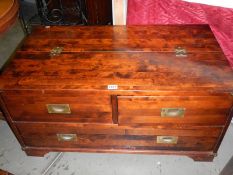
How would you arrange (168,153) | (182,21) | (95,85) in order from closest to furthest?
(95,85), (168,153), (182,21)

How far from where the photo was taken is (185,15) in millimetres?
1704

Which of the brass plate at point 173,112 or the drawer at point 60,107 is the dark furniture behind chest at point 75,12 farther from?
the brass plate at point 173,112

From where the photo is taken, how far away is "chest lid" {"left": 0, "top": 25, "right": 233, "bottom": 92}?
1245 millimetres

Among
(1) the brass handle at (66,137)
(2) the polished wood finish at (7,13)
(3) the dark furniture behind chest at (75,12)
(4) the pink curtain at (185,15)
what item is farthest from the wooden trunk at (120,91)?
(3) the dark furniture behind chest at (75,12)

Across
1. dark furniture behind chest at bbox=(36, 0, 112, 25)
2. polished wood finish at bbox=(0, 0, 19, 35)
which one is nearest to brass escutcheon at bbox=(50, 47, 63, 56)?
polished wood finish at bbox=(0, 0, 19, 35)

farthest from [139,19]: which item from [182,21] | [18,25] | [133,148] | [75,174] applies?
[18,25]

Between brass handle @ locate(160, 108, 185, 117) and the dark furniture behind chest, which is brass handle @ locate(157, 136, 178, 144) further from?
the dark furniture behind chest

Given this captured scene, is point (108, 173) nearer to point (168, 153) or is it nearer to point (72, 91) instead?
point (168, 153)

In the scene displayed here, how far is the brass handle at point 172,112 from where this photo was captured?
4.30 feet

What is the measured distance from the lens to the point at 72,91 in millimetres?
1251

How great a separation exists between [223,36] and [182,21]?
30 centimetres

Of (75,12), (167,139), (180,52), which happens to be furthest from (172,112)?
(75,12)

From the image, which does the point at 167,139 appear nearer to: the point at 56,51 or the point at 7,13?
the point at 56,51

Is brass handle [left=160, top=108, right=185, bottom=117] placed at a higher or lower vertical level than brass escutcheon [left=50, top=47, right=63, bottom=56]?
lower
